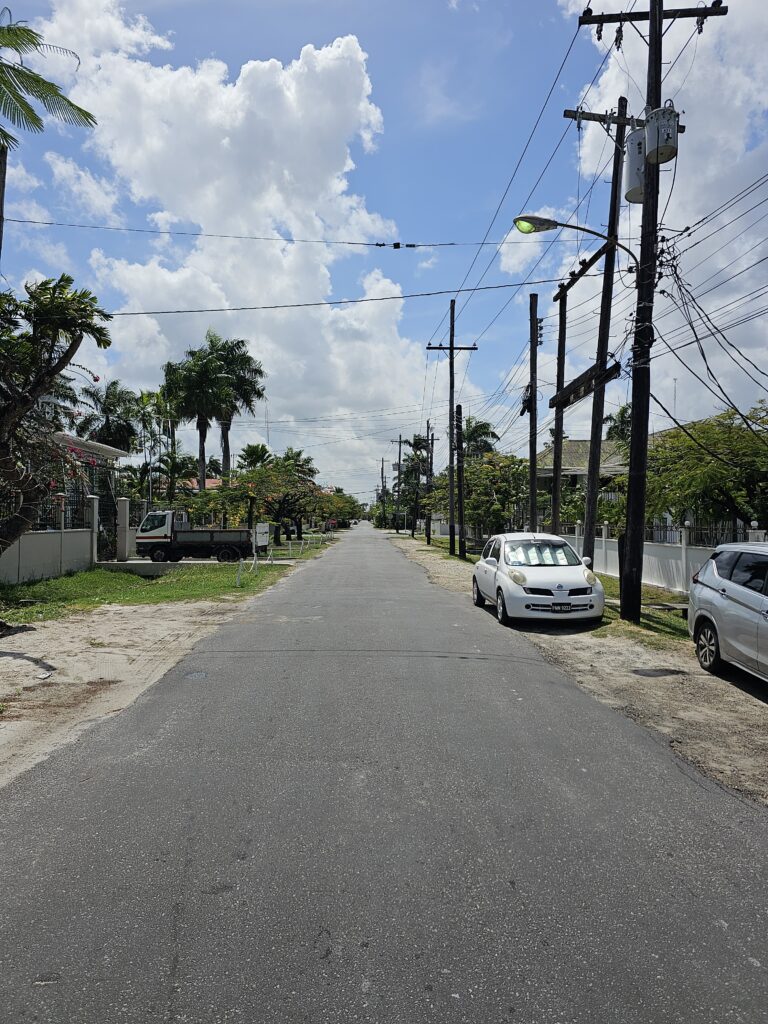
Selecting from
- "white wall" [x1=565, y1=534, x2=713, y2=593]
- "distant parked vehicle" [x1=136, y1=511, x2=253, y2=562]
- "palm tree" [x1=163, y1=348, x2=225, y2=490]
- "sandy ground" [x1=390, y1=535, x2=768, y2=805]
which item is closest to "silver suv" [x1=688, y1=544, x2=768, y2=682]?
"sandy ground" [x1=390, y1=535, x2=768, y2=805]

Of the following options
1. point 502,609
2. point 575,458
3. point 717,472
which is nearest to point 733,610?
point 502,609

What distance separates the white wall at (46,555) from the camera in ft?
59.6

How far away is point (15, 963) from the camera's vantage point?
2.99 meters

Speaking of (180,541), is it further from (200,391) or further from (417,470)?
(417,470)

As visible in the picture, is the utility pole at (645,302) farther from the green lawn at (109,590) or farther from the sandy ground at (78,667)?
the green lawn at (109,590)

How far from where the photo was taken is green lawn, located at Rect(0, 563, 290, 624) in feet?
48.3

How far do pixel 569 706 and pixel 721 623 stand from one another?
2625mm

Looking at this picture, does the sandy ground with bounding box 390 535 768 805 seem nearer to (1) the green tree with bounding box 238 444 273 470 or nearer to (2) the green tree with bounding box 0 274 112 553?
(2) the green tree with bounding box 0 274 112 553

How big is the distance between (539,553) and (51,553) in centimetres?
1403

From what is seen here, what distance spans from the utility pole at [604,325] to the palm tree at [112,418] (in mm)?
38449

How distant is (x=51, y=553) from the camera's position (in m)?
20.5

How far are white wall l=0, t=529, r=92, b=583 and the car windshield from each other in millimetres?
11837

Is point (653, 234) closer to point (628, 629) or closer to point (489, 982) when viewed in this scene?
point (628, 629)

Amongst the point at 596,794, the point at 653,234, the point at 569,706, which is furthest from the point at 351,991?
the point at 653,234
